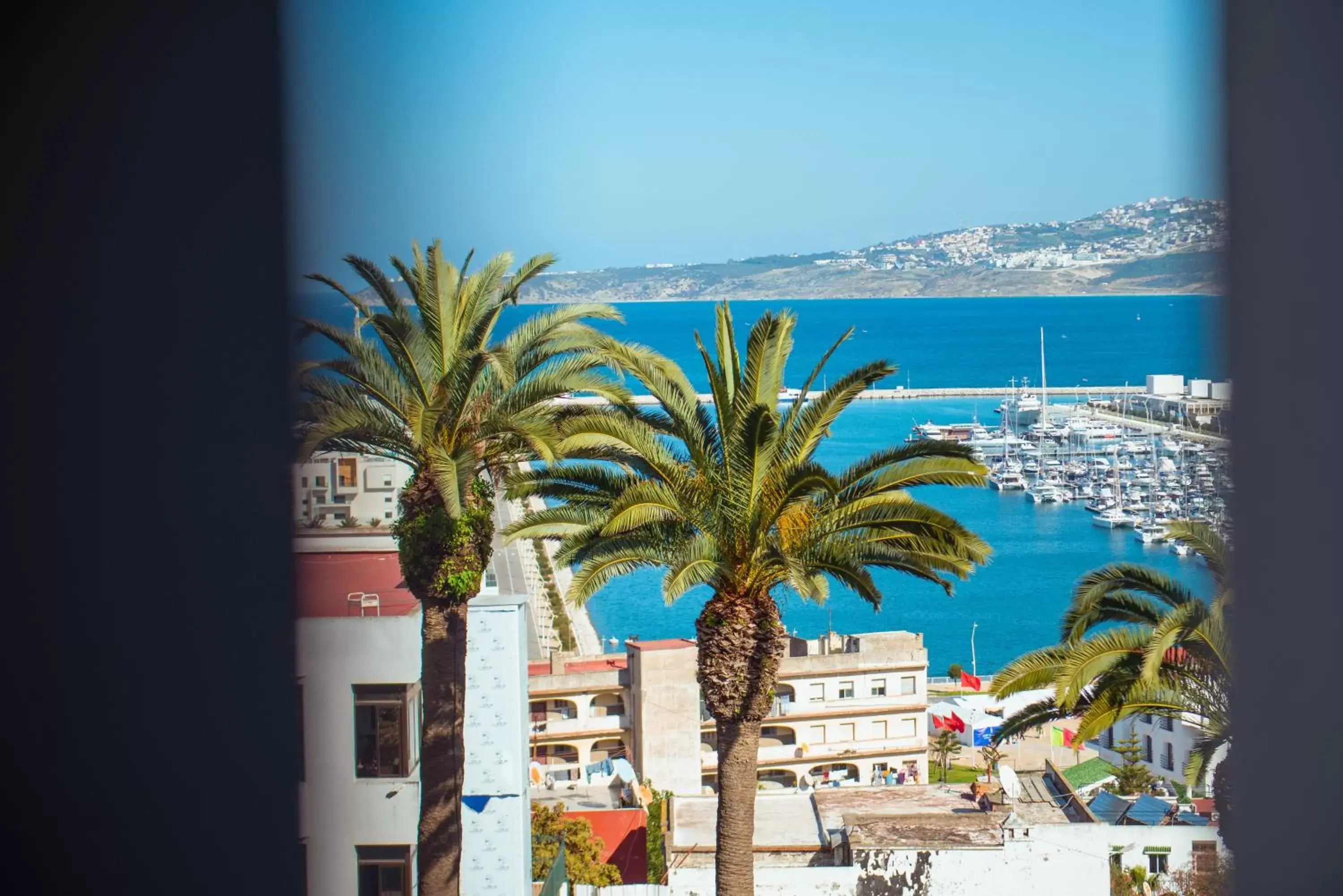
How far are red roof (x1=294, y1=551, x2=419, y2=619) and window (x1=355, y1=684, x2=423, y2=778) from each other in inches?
11.2

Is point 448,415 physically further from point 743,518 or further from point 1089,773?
point 1089,773

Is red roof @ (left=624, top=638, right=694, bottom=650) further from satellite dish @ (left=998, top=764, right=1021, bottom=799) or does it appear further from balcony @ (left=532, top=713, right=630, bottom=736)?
satellite dish @ (left=998, top=764, right=1021, bottom=799)

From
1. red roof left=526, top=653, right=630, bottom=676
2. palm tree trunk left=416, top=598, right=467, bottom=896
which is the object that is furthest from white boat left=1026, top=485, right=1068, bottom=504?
palm tree trunk left=416, top=598, right=467, bottom=896

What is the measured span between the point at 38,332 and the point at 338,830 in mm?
1191

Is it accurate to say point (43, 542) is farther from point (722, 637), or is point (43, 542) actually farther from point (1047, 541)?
point (1047, 541)

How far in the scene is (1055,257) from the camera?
70.4 m

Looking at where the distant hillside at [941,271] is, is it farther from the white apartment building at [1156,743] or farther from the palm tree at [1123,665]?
the palm tree at [1123,665]

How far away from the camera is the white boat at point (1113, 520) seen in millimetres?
29141

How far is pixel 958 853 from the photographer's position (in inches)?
277

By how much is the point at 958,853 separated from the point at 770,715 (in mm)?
8848

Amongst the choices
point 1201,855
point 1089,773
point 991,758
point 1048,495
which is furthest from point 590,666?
point 1048,495

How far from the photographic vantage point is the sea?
21.9 metres

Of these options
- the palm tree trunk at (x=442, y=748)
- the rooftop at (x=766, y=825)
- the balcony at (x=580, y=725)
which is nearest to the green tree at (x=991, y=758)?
the rooftop at (x=766, y=825)

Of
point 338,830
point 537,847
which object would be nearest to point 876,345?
point 537,847
